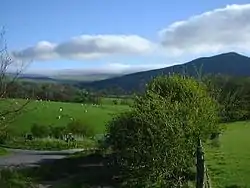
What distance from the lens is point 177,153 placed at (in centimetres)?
2038

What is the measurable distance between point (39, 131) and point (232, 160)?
50919 millimetres

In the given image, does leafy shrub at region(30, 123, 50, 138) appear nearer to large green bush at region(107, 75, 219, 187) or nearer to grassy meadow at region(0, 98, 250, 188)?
grassy meadow at region(0, 98, 250, 188)

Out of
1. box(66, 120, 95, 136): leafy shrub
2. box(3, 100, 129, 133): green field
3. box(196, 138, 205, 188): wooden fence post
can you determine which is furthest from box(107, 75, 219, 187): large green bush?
box(3, 100, 129, 133): green field

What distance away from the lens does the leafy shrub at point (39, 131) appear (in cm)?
8544

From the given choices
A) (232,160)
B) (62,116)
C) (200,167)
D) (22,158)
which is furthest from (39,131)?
(200,167)

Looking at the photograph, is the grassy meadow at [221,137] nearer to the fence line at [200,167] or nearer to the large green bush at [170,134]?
the large green bush at [170,134]

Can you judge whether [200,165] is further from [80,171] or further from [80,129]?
[80,129]

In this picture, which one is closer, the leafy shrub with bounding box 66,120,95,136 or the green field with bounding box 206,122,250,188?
the green field with bounding box 206,122,250,188

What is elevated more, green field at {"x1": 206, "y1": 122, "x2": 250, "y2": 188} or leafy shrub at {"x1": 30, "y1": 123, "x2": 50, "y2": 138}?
green field at {"x1": 206, "y1": 122, "x2": 250, "y2": 188}

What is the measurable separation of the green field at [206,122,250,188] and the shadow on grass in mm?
8217

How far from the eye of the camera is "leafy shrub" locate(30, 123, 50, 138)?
85.4 metres

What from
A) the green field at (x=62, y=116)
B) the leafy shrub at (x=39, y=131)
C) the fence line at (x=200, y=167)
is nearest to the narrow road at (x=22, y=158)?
the leafy shrub at (x=39, y=131)

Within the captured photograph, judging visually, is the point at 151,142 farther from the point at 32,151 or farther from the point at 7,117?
the point at 32,151

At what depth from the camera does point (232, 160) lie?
40.3 meters
